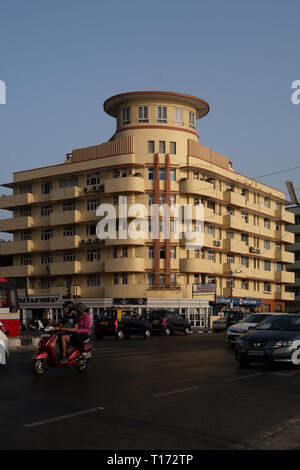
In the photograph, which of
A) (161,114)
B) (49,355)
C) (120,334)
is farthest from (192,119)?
(49,355)

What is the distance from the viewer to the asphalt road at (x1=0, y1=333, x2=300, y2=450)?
6.99 meters

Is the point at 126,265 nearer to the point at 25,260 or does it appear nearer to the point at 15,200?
→ the point at 25,260

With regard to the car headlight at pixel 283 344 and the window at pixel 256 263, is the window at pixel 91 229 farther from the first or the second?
the car headlight at pixel 283 344

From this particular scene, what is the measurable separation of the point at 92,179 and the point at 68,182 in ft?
11.8

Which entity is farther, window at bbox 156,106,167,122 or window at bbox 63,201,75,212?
window at bbox 63,201,75,212

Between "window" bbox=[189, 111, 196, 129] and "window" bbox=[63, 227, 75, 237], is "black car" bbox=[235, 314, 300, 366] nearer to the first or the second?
"window" bbox=[189, 111, 196, 129]

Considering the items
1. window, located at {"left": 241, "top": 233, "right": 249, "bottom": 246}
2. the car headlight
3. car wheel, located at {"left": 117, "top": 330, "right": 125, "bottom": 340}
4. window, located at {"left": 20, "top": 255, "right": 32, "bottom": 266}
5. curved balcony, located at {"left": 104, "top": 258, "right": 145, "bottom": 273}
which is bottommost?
car wheel, located at {"left": 117, "top": 330, "right": 125, "bottom": 340}

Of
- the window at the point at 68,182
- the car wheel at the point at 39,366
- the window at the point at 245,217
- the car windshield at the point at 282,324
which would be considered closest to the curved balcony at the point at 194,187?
the window at the point at 245,217

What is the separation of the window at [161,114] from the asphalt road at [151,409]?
1851 inches

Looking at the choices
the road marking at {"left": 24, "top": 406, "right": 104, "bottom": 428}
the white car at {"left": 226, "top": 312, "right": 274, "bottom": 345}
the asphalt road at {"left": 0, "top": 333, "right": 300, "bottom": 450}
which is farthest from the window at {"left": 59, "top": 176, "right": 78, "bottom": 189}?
the road marking at {"left": 24, "top": 406, "right": 104, "bottom": 428}

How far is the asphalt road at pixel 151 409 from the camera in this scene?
6.99 m

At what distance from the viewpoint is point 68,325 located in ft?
48.3

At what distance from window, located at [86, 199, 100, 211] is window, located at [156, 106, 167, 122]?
10.4 meters
